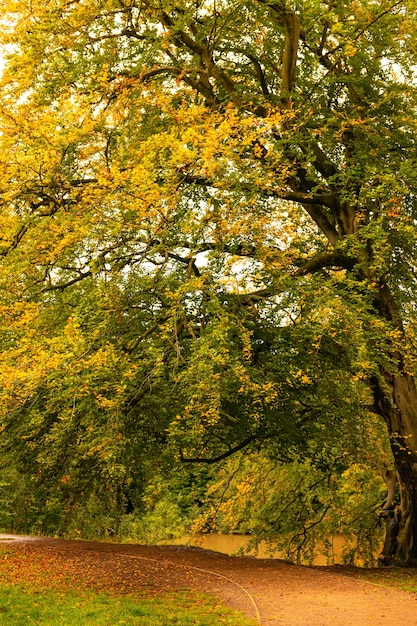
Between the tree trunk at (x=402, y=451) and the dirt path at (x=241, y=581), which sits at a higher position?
the tree trunk at (x=402, y=451)

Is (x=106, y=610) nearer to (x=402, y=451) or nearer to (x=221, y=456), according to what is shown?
(x=221, y=456)

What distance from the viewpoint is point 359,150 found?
420 inches

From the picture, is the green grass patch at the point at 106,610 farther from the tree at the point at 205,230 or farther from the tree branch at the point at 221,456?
the tree branch at the point at 221,456

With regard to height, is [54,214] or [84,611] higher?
[54,214]

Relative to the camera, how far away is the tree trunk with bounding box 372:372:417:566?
11516mm

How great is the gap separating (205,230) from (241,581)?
4.88 m

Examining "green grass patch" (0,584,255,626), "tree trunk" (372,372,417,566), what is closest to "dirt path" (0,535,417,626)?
"green grass patch" (0,584,255,626)

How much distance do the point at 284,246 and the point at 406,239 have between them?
219cm

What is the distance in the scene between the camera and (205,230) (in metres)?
8.76

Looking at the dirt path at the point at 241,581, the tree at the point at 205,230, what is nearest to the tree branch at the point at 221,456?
the tree at the point at 205,230

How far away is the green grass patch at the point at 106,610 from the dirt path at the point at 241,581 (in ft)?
1.22

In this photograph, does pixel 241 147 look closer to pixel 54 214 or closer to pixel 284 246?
pixel 284 246

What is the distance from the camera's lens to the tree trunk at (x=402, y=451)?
1152 cm

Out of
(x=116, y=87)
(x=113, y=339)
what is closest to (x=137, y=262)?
(x=113, y=339)
